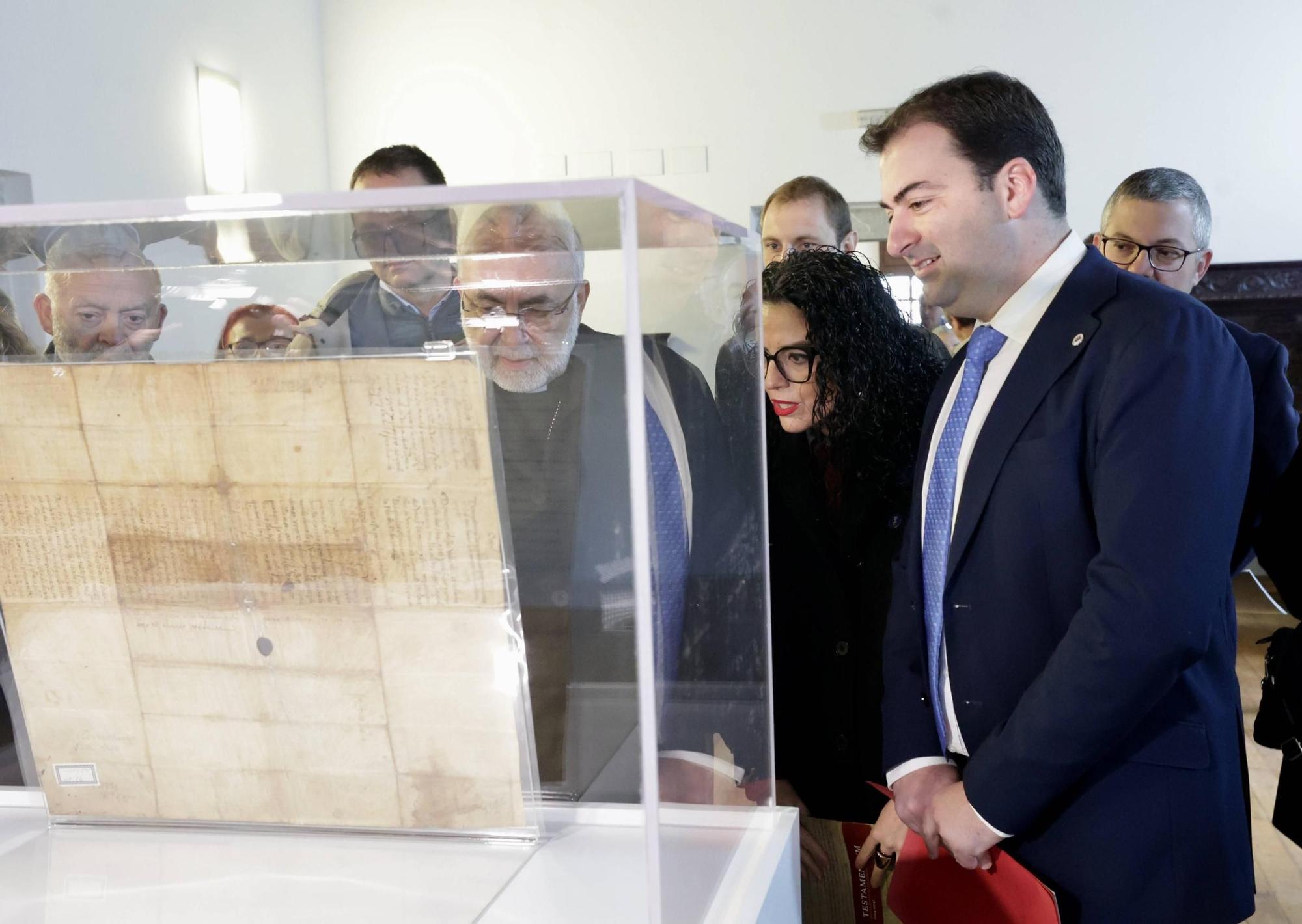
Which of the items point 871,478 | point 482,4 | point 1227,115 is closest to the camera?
point 871,478

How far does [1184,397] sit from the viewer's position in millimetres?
1130

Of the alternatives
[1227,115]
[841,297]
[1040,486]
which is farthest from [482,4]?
[1040,486]

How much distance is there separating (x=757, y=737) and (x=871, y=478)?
695 mm

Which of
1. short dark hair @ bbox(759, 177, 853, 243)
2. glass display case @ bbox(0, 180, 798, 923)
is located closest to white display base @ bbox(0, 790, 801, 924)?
glass display case @ bbox(0, 180, 798, 923)

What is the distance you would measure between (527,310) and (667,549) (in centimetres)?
18

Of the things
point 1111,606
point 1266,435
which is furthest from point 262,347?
point 1266,435

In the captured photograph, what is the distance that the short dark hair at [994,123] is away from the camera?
4.30ft

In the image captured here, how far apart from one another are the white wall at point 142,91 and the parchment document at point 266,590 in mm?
4035

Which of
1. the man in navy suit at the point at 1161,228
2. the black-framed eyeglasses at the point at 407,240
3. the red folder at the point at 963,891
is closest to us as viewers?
the black-framed eyeglasses at the point at 407,240

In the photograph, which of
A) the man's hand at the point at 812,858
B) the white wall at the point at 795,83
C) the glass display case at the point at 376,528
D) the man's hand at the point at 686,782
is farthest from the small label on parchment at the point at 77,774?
the white wall at the point at 795,83

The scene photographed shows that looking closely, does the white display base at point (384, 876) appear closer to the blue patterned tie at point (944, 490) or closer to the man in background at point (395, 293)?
the man in background at point (395, 293)

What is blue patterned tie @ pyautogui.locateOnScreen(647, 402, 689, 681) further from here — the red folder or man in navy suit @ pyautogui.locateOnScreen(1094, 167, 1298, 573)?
man in navy suit @ pyautogui.locateOnScreen(1094, 167, 1298, 573)

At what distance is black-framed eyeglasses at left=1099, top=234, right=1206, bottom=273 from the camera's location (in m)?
2.34

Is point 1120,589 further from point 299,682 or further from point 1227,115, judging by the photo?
point 1227,115
